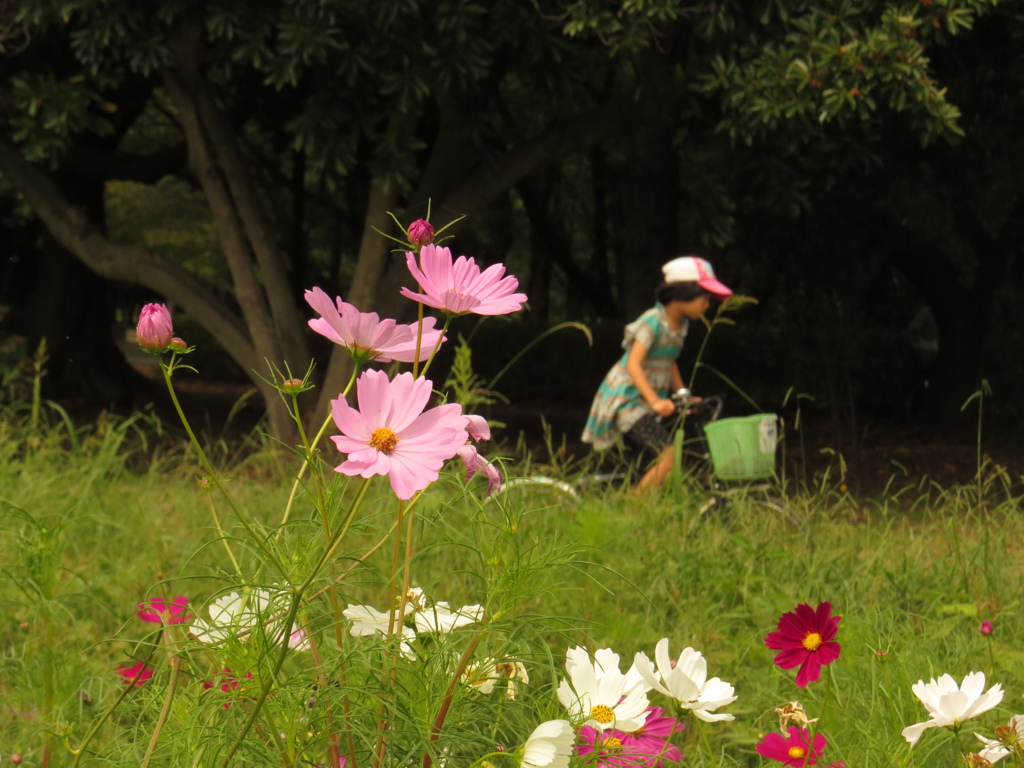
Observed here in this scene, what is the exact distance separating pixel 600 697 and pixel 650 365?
4511mm

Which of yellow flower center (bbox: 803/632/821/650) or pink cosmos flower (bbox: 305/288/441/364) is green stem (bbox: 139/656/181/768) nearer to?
pink cosmos flower (bbox: 305/288/441/364)

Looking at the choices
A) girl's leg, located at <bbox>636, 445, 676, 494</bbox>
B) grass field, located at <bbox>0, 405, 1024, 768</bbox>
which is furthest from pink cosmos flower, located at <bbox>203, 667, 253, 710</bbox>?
girl's leg, located at <bbox>636, 445, 676, 494</bbox>

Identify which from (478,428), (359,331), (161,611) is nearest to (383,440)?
(359,331)

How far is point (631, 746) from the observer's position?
1511 millimetres

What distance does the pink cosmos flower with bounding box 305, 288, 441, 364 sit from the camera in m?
1.15

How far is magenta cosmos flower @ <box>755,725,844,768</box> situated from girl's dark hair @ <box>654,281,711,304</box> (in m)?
4.24

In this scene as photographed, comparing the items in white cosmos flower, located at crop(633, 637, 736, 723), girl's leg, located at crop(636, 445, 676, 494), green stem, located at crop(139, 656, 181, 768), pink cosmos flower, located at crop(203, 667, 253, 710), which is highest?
green stem, located at crop(139, 656, 181, 768)

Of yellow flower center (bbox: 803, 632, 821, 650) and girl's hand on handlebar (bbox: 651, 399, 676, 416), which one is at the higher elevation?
yellow flower center (bbox: 803, 632, 821, 650)

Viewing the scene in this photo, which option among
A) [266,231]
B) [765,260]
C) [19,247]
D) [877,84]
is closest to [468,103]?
[266,231]

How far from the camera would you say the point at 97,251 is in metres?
8.84

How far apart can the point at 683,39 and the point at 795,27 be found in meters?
2.16

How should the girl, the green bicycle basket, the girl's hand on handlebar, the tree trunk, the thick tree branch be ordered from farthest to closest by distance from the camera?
the tree trunk → the thick tree branch → the girl → the girl's hand on handlebar → the green bicycle basket

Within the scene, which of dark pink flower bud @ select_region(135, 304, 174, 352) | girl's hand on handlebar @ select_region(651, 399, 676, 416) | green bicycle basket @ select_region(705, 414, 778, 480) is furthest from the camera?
girl's hand on handlebar @ select_region(651, 399, 676, 416)

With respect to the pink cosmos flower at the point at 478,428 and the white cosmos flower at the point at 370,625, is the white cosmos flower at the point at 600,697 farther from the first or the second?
the pink cosmos flower at the point at 478,428
